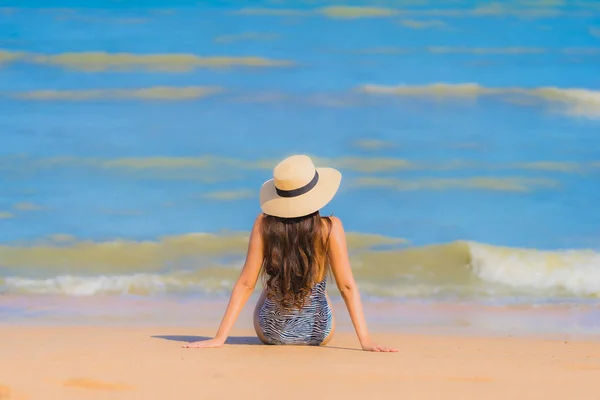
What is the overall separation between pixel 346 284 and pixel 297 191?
1.73ft

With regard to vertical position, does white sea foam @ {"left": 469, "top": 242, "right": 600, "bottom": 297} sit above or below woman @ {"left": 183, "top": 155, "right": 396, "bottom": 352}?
below

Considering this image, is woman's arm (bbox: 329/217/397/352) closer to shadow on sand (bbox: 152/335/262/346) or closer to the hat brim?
the hat brim

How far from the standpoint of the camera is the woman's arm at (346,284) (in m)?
4.22

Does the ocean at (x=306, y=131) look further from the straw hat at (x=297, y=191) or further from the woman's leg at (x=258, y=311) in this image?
the straw hat at (x=297, y=191)

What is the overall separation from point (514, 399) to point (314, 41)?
30.2 feet

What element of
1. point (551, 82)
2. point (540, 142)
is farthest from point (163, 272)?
point (551, 82)

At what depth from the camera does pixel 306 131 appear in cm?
1090

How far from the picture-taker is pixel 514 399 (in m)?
3.09

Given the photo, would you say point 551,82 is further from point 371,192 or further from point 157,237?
point 157,237

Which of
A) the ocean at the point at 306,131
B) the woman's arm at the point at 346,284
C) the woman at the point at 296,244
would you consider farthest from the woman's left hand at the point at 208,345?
the ocean at the point at 306,131

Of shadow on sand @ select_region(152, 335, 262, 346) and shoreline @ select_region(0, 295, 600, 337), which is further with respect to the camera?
shoreline @ select_region(0, 295, 600, 337)

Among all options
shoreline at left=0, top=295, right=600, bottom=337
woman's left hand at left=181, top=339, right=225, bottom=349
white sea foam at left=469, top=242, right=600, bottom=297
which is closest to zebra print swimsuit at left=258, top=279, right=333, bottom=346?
woman's left hand at left=181, top=339, right=225, bottom=349

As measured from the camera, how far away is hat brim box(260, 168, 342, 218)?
4152 mm

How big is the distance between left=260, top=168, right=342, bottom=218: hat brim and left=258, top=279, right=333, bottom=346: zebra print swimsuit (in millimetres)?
494
